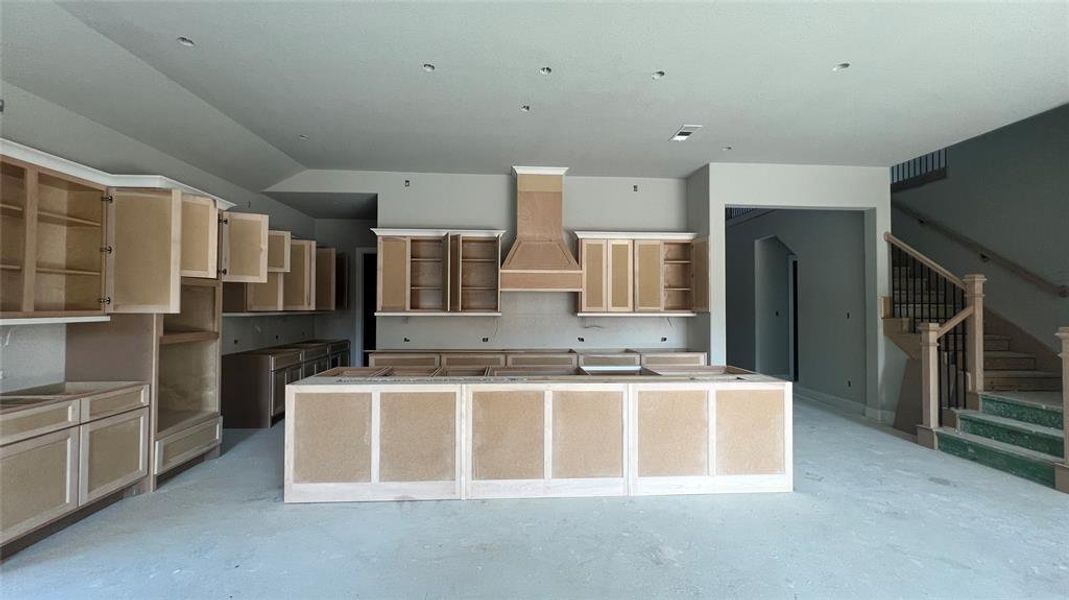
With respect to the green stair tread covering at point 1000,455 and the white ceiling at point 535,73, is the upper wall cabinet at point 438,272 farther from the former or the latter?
the green stair tread covering at point 1000,455

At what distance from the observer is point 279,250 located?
17.1 ft

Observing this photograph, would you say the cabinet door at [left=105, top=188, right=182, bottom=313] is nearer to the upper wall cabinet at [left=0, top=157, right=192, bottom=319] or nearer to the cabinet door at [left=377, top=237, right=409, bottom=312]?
the upper wall cabinet at [left=0, top=157, right=192, bottom=319]

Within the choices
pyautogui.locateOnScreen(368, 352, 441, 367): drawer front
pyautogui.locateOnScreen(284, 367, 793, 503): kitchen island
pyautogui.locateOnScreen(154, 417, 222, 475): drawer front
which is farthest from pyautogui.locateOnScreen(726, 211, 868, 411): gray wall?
pyautogui.locateOnScreen(154, 417, 222, 475): drawer front

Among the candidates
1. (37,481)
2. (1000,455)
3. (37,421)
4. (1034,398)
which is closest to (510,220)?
(37,421)

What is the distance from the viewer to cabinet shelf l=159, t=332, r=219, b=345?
345 centimetres

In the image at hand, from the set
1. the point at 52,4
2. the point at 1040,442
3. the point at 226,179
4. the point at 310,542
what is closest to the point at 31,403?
the point at 310,542

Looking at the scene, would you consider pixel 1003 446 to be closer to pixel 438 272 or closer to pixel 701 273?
pixel 701 273

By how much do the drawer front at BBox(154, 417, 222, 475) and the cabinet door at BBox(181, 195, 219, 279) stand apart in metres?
1.23

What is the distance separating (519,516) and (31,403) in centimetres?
284

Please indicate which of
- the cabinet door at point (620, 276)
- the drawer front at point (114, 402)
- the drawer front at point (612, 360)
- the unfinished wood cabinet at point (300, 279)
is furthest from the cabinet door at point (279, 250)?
the cabinet door at point (620, 276)

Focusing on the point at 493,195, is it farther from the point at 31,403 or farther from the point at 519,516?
the point at 31,403

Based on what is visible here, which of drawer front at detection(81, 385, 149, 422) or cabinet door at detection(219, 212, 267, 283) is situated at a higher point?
→ cabinet door at detection(219, 212, 267, 283)

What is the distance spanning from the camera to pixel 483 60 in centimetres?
311

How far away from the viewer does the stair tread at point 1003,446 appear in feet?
11.5
